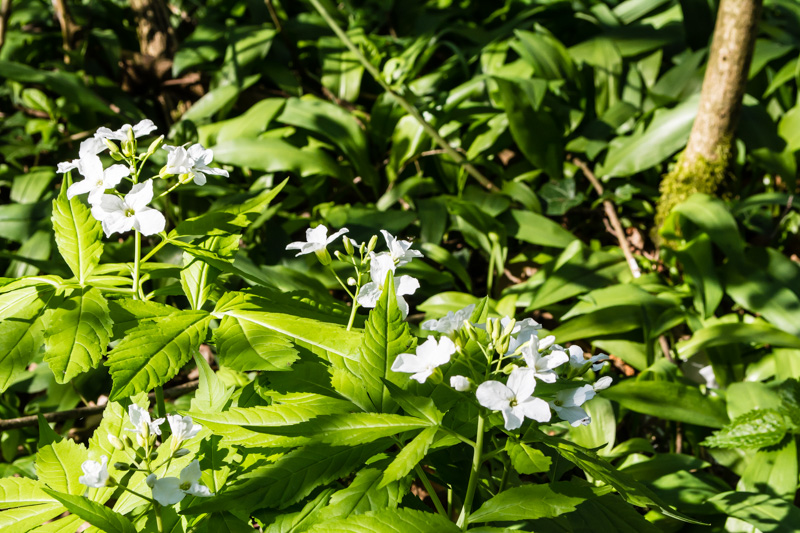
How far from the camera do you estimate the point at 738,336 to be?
1.99 m

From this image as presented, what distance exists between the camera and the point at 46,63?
325cm

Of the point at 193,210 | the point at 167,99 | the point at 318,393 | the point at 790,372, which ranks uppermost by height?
the point at 318,393

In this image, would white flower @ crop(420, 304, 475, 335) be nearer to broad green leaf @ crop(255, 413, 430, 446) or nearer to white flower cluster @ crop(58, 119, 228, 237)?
broad green leaf @ crop(255, 413, 430, 446)

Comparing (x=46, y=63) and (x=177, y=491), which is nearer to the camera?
(x=177, y=491)

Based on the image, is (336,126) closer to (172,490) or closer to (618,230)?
(618,230)

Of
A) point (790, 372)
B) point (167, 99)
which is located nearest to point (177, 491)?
point (790, 372)

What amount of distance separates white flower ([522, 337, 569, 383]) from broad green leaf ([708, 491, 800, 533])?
0.97 m

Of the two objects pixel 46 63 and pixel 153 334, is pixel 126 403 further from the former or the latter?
pixel 46 63

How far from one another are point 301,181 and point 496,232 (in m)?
0.94

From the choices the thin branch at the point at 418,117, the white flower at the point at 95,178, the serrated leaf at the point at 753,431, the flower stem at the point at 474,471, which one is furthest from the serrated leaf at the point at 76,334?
the thin branch at the point at 418,117

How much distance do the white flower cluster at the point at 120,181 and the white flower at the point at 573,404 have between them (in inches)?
23.0

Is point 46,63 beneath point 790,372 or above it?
above

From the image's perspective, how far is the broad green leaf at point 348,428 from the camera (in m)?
0.74

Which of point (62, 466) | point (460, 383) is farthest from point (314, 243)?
point (62, 466)
